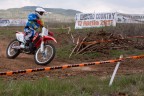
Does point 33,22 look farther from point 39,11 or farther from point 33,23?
point 39,11

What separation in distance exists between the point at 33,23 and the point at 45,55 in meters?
1.21

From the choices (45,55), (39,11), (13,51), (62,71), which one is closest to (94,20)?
(13,51)

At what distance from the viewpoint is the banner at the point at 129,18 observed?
2814 cm

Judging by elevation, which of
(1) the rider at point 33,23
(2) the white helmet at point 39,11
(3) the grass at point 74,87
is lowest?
(3) the grass at point 74,87

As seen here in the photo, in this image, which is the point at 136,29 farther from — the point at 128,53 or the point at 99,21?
the point at 128,53

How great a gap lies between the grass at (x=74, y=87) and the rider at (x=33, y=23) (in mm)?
4119

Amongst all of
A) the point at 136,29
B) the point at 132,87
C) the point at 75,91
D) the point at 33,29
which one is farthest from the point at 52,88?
the point at 136,29

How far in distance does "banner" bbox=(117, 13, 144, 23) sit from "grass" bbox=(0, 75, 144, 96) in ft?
66.1

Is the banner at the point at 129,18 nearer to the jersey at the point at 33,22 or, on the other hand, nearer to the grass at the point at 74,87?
the jersey at the point at 33,22

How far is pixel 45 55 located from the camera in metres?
11.5

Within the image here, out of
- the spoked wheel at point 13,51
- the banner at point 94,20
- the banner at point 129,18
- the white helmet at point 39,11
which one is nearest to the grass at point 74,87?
the white helmet at point 39,11

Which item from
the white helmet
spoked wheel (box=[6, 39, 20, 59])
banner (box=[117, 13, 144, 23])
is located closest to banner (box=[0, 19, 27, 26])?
banner (box=[117, 13, 144, 23])

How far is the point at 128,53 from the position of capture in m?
15.0

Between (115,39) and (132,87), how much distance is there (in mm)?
7687
